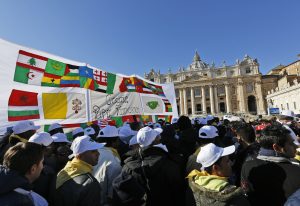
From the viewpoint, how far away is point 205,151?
7.11 feet

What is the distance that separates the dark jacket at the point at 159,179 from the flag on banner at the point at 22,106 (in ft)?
9.88

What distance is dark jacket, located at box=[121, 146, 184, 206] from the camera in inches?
101

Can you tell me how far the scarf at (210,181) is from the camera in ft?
6.18

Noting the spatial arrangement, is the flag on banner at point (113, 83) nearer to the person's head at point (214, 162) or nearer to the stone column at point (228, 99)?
the person's head at point (214, 162)

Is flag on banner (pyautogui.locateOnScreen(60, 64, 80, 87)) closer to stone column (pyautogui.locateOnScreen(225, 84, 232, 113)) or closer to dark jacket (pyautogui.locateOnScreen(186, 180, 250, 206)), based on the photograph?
dark jacket (pyautogui.locateOnScreen(186, 180, 250, 206))

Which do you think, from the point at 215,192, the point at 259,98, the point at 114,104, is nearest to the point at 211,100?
the point at 259,98

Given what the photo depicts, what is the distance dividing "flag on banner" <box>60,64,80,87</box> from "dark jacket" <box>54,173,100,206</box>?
3911 mm

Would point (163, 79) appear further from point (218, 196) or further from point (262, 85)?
point (218, 196)

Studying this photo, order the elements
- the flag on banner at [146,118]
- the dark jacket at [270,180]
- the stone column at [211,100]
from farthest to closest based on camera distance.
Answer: the stone column at [211,100] → the flag on banner at [146,118] → the dark jacket at [270,180]

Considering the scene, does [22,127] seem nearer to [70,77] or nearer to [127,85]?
[70,77]

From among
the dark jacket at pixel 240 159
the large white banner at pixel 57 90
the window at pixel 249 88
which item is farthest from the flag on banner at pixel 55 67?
the window at pixel 249 88

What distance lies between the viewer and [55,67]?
556cm

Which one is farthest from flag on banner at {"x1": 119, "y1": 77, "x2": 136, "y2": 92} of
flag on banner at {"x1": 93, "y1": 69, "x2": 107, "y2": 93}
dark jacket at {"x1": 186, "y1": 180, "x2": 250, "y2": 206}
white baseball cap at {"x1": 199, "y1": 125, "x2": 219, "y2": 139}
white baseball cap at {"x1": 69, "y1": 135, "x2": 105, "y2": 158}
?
dark jacket at {"x1": 186, "y1": 180, "x2": 250, "y2": 206}

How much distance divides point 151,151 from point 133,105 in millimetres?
4739
